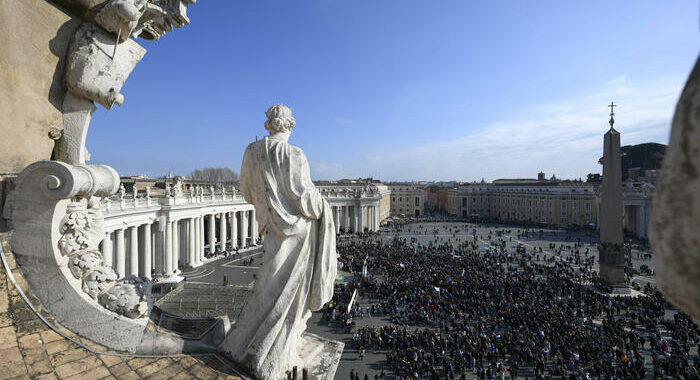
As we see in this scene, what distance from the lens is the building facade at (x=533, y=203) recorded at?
257ft

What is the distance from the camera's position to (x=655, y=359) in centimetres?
1462

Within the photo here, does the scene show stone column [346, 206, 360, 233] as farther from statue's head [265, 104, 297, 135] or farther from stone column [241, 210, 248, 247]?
statue's head [265, 104, 297, 135]

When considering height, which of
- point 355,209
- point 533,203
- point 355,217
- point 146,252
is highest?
point 533,203

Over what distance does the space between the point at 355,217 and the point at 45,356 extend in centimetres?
6686

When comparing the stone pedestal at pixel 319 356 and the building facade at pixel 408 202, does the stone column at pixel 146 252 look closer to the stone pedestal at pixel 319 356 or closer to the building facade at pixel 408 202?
the stone pedestal at pixel 319 356

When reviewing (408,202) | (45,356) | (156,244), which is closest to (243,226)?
(156,244)

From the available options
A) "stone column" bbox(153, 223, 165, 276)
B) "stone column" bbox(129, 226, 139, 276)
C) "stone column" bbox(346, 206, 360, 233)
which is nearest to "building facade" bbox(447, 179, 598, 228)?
"stone column" bbox(346, 206, 360, 233)

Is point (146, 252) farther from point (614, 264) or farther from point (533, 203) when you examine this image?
point (533, 203)

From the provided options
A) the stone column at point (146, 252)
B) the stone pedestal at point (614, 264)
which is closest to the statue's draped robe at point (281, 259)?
the stone column at point (146, 252)

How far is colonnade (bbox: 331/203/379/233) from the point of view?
68875 mm

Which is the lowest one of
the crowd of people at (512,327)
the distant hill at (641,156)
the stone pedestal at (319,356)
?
the crowd of people at (512,327)

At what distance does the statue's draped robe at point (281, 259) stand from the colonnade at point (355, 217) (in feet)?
209

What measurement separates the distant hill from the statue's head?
125079mm

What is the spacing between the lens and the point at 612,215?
2592 centimetres
